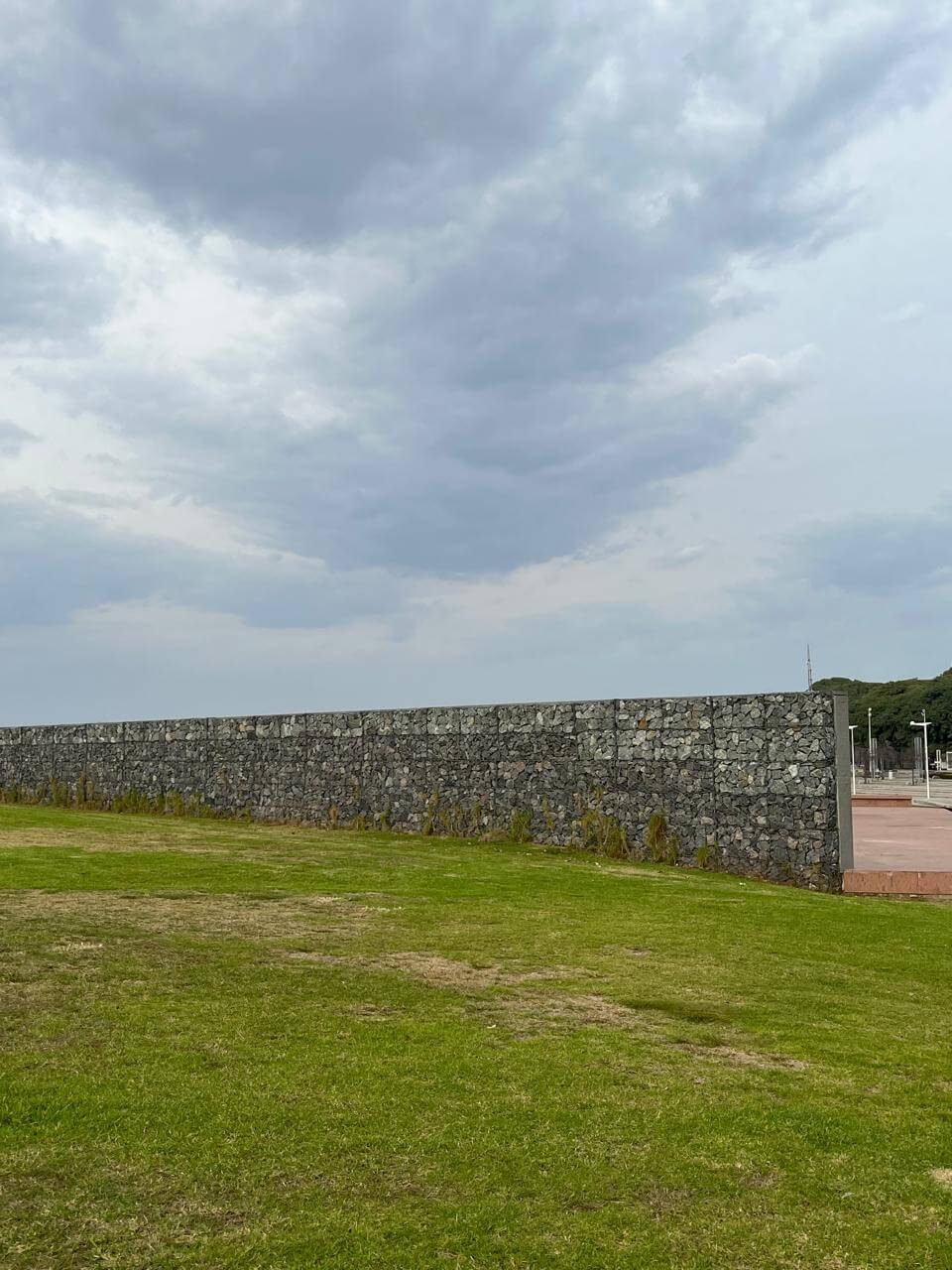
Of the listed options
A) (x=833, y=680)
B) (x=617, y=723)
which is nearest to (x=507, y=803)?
(x=617, y=723)

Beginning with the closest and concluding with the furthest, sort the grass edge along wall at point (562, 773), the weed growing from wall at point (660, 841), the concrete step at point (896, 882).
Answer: the concrete step at point (896, 882)
the grass edge along wall at point (562, 773)
the weed growing from wall at point (660, 841)

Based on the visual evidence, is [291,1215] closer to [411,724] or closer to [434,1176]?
[434,1176]

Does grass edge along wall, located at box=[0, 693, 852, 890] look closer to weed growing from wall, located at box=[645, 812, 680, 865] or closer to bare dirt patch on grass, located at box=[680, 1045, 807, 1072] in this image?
weed growing from wall, located at box=[645, 812, 680, 865]

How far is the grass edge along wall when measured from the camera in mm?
15617

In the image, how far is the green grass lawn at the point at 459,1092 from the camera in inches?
138

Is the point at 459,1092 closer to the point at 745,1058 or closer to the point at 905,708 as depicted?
the point at 745,1058

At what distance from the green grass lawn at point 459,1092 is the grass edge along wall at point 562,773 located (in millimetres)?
5893

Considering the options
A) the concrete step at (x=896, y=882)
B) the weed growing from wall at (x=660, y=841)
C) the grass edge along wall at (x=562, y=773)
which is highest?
the grass edge along wall at (x=562, y=773)

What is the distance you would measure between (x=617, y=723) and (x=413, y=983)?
36.2 ft

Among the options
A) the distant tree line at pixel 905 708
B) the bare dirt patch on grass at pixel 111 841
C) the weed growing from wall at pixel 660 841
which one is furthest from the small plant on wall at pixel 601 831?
the distant tree line at pixel 905 708

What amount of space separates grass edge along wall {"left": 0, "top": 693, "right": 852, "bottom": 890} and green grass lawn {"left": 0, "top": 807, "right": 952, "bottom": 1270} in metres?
5.89

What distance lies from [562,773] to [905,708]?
315 ft

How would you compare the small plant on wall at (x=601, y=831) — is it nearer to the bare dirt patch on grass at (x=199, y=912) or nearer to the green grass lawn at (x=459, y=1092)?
the green grass lawn at (x=459, y=1092)

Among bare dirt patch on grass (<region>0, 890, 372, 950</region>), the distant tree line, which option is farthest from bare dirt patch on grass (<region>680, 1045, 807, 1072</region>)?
the distant tree line
